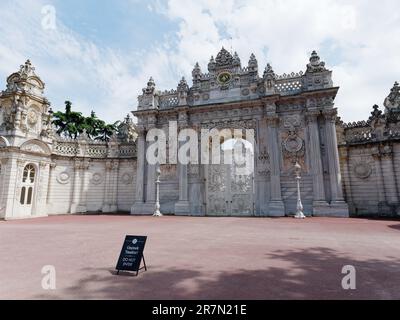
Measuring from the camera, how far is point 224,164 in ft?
68.2

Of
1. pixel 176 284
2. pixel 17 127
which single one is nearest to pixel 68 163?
pixel 17 127

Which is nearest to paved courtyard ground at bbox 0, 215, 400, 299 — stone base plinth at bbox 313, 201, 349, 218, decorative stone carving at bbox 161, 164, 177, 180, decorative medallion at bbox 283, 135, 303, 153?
stone base plinth at bbox 313, 201, 349, 218

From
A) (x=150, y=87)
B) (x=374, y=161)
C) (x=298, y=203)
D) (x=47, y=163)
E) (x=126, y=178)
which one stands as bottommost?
(x=298, y=203)

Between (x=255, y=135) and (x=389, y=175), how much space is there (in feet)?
31.2

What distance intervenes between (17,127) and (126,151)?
878cm

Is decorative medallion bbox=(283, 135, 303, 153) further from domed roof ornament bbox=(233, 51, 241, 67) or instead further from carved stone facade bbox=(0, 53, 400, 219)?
domed roof ornament bbox=(233, 51, 241, 67)

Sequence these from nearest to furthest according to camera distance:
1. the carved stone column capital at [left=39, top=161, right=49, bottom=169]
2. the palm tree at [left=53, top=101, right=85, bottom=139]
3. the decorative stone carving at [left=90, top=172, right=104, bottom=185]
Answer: the carved stone column capital at [left=39, top=161, right=49, bottom=169]
the decorative stone carving at [left=90, top=172, right=104, bottom=185]
the palm tree at [left=53, top=101, right=85, bottom=139]

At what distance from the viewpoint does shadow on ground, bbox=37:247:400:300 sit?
147 inches

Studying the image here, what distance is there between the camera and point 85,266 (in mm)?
5230

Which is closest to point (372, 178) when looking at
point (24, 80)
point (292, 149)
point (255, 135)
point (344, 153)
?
point (344, 153)

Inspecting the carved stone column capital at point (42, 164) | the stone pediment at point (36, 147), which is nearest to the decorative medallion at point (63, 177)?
the carved stone column capital at point (42, 164)

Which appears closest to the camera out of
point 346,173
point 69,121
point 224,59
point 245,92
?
point 346,173

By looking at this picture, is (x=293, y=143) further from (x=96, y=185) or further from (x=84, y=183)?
(x=84, y=183)

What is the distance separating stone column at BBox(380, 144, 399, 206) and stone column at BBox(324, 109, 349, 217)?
3.09 meters
